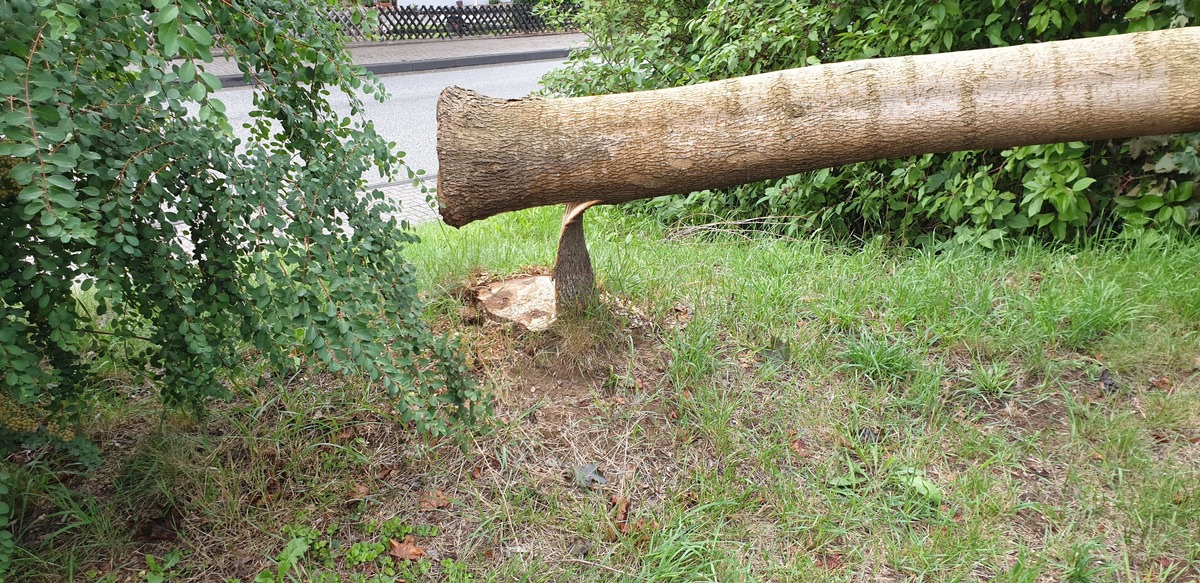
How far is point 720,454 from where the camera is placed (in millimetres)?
2877

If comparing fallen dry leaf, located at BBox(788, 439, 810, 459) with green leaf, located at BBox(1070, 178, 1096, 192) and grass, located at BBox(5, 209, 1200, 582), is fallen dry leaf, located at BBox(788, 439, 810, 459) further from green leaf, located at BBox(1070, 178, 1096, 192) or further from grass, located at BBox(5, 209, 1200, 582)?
green leaf, located at BBox(1070, 178, 1096, 192)

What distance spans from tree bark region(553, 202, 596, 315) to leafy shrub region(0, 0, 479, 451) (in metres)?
0.83

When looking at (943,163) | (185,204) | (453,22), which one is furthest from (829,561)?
(453,22)

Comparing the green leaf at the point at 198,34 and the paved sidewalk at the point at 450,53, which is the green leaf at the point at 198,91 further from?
the paved sidewalk at the point at 450,53

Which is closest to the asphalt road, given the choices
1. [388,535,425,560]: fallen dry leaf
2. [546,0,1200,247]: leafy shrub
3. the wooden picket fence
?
[546,0,1200,247]: leafy shrub

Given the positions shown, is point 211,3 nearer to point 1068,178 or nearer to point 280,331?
point 280,331

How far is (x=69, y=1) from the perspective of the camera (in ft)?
5.35

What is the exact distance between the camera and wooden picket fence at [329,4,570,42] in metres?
18.0

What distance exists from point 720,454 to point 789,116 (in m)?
1.23

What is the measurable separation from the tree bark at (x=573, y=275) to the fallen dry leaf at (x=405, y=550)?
1127mm

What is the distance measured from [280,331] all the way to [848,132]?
6.35 ft

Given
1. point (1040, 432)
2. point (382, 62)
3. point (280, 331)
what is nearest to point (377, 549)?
point (280, 331)

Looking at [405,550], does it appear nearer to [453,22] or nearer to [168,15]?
[168,15]

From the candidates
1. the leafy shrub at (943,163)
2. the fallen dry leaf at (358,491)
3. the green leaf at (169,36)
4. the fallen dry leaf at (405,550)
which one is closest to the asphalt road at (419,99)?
the leafy shrub at (943,163)
